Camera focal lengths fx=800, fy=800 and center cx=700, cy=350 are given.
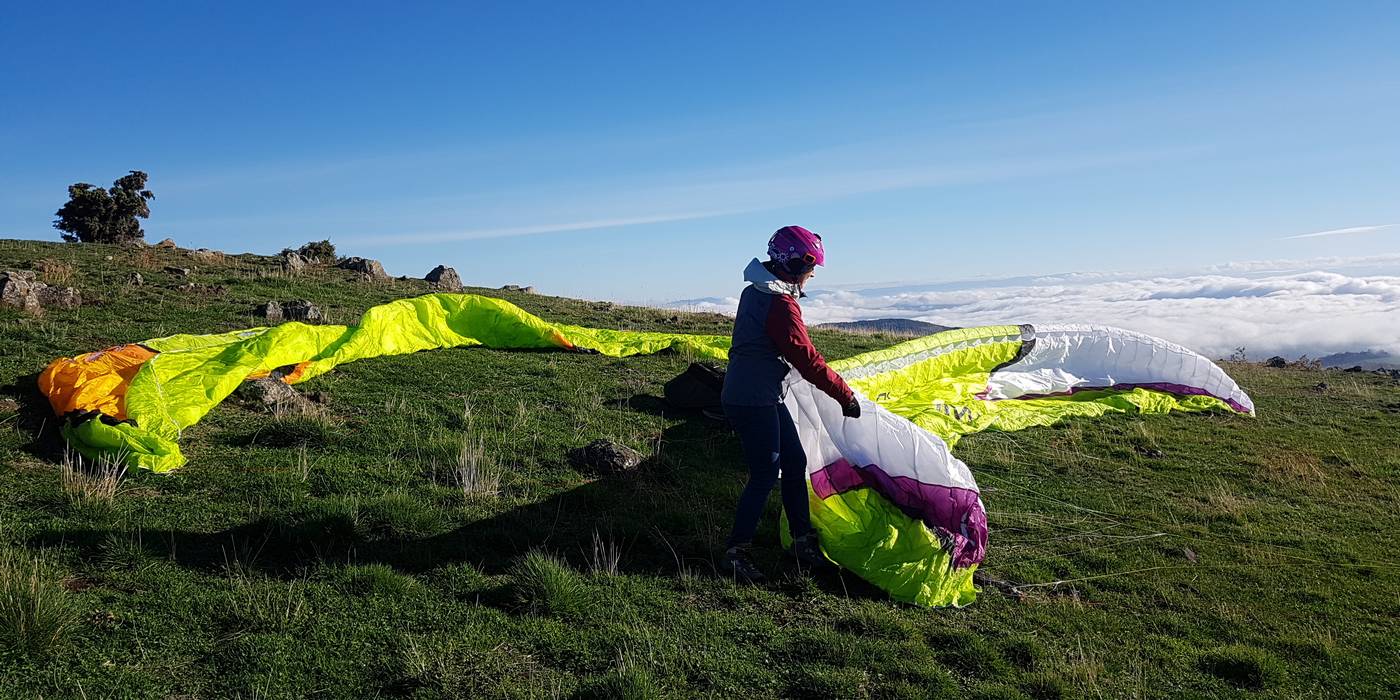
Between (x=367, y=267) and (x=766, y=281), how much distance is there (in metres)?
18.0

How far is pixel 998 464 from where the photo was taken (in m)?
9.30

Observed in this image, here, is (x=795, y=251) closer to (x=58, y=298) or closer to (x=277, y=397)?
(x=277, y=397)

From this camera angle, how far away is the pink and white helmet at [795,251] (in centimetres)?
529

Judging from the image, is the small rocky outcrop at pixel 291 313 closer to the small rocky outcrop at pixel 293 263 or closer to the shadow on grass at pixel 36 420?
the shadow on grass at pixel 36 420

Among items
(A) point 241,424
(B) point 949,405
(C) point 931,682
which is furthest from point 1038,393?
(A) point 241,424

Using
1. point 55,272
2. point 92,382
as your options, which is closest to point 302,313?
point 55,272

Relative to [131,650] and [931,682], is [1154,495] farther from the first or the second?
[131,650]

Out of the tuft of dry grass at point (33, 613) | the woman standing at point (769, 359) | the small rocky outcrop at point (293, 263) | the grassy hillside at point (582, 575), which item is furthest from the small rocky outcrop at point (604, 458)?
the small rocky outcrop at point (293, 263)

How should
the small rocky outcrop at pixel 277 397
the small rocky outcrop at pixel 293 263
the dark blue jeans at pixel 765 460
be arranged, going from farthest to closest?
the small rocky outcrop at pixel 293 263 → the small rocky outcrop at pixel 277 397 → the dark blue jeans at pixel 765 460

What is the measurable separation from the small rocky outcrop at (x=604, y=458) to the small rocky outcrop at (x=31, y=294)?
29.8 feet

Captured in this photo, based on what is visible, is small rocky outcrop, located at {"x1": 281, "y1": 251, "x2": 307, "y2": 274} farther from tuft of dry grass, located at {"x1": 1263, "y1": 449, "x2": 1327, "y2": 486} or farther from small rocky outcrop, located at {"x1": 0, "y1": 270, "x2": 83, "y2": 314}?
tuft of dry grass, located at {"x1": 1263, "y1": 449, "x2": 1327, "y2": 486}

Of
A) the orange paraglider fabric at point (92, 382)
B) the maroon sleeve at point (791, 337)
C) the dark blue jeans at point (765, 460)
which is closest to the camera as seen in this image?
the maroon sleeve at point (791, 337)

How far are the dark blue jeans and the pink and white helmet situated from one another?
3.20 feet

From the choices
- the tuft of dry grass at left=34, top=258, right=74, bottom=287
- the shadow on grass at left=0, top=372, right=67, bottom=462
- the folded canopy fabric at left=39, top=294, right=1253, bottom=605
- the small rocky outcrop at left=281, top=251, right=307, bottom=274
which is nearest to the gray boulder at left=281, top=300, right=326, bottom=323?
the folded canopy fabric at left=39, top=294, right=1253, bottom=605
